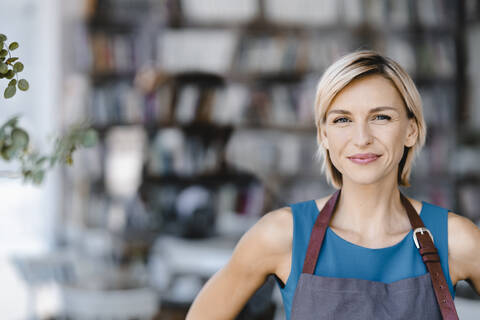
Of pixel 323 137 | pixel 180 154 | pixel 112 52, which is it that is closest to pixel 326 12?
pixel 180 154

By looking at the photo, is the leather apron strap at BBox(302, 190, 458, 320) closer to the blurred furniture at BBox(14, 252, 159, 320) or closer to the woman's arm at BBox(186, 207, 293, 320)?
the woman's arm at BBox(186, 207, 293, 320)

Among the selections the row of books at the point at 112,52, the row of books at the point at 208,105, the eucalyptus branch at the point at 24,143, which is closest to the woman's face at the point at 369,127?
the eucalyptus branch at the point at 24,143

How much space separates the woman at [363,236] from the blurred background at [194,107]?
2451 millimetres

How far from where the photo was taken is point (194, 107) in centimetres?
391

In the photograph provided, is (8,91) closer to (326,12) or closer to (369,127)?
(369,127)

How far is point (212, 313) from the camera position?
4.01 feet

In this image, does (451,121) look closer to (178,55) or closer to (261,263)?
(178,55)

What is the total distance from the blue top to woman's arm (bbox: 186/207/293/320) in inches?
1.3

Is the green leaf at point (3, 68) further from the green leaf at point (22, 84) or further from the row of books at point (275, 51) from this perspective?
the row of books at point (275, 51)

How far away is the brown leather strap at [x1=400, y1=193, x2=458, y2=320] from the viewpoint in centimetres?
105

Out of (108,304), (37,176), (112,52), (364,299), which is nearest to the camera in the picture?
(364,299)

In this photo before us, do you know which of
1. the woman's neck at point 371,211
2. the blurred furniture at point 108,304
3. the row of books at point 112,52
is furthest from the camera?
the row of books at point 112,52

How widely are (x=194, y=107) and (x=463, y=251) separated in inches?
116

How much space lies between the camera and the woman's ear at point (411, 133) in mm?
1134
